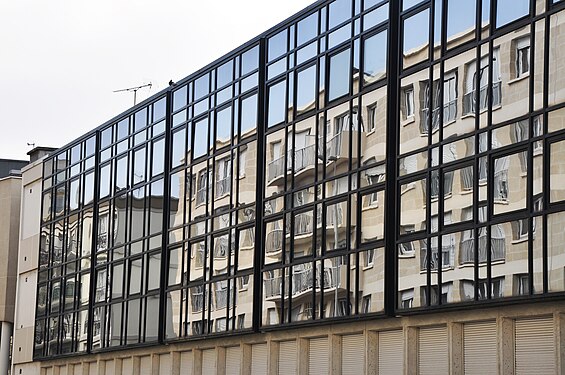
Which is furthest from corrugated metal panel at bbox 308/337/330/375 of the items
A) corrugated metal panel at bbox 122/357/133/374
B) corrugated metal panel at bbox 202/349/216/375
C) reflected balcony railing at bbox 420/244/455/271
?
corrugated metal panel at bbox 122/357/133/374

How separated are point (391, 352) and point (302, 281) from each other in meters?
4.35

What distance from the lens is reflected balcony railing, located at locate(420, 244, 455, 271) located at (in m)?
28.1

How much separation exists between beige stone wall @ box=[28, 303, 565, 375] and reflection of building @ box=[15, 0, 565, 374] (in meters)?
0.06

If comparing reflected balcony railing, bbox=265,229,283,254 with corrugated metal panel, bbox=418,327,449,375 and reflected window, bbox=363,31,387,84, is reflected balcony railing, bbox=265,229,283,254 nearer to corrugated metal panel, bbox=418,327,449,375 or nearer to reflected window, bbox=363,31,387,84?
reflected window, bbox=363,31,387,84

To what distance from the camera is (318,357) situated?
34.3 m

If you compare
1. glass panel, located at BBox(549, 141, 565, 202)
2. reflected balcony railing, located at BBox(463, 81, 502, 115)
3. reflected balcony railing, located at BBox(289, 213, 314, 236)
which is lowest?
glass panel, located at BBox(549, 141, 565, 202)

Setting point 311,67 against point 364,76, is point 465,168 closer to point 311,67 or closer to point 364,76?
point 364,76

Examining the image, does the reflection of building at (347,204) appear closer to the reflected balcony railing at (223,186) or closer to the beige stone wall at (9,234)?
the reflected balcony railing at (223,186)

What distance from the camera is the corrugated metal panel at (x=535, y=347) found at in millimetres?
25525

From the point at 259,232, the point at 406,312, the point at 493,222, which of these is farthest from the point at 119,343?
the point at 493,222

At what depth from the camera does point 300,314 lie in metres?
34.3

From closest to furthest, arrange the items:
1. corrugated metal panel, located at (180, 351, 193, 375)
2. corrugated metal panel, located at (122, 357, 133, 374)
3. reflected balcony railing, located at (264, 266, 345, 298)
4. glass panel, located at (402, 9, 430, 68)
Result: glass panel, located at (402, 9, 430, 68) < reflected balcony railing, located at (264, 266, 345, 298) < corrugated metal panel, located at (180, 351, 193, 375) < corrugated metal panel, located at (122, 357, 133, 374)

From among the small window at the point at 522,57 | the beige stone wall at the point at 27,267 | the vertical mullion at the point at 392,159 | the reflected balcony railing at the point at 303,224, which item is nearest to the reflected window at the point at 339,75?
the vertical mullion at the point at 392,159

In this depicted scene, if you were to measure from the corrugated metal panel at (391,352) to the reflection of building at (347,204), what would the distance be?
0.17ft
